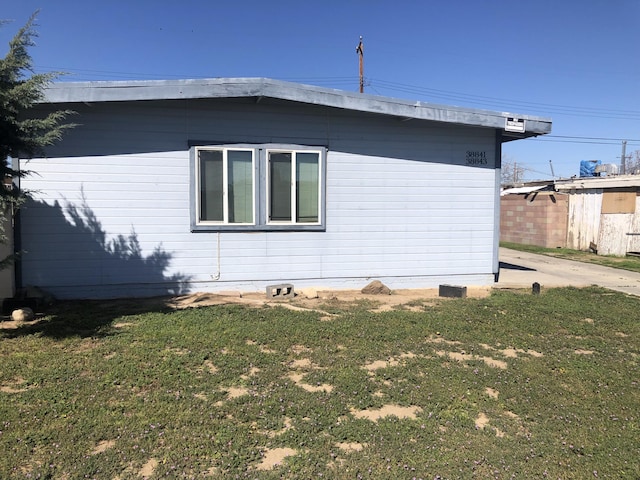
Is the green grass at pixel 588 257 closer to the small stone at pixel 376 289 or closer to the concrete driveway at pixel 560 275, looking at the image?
the concrete driveway at pixel 560 275

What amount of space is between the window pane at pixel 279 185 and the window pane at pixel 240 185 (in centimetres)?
35

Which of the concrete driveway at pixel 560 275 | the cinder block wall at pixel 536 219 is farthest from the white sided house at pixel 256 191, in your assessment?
the cinder block wall at pixel 536 219

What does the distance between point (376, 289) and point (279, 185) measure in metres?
2.48

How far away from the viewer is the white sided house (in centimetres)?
734

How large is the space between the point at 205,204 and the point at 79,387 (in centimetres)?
432

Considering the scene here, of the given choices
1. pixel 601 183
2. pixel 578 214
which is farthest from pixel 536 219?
pixel 601 183

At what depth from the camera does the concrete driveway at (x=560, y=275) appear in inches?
388

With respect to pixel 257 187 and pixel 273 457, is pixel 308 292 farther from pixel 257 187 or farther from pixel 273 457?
pixel 273 457

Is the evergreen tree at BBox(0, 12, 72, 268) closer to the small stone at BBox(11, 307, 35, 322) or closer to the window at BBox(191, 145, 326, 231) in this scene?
the small stone at BBox(11, 307, 35, 322)

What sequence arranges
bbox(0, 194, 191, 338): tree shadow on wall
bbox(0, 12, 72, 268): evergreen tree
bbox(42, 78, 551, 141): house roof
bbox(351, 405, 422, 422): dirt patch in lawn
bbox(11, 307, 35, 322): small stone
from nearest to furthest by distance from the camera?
bbox(351, 405, 422, 422): dirt patch in lawn < bbox(0, 12, 72, 268): evergreen tree < bbox(11, 307, 35, 322): small stone < bbox(42, 78, 551, 141): house roof < bbox(0, 194, 191, 338): tree shadow on wall

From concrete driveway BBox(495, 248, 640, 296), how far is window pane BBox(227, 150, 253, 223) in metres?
5.15

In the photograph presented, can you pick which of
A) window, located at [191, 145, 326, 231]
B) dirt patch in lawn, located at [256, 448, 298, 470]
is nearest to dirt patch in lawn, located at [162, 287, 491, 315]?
window, located at [191, 145, 326, 231]

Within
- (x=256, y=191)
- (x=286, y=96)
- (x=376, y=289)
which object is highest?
(x=286, y=96)

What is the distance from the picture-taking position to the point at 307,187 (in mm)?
8234
